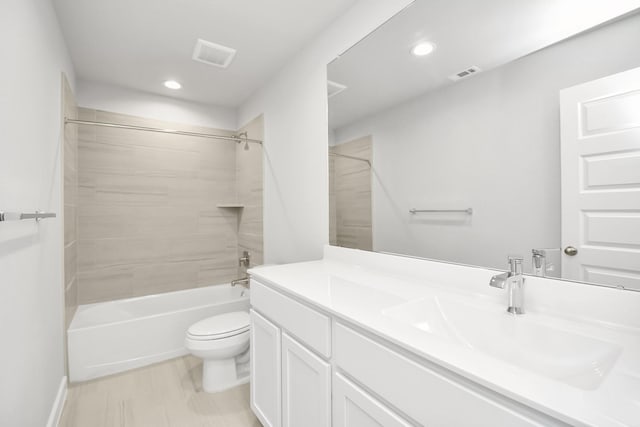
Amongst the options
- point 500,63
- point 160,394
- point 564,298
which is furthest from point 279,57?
point 160,394

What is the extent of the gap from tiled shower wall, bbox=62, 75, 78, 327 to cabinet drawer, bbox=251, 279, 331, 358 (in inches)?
64.2

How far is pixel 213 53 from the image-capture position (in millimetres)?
2252

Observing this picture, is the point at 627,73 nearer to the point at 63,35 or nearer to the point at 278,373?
the point at 278,373

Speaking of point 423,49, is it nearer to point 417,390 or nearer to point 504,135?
point 504,135

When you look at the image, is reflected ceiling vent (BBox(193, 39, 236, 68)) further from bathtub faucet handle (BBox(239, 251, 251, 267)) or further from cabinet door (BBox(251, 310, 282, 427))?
cabinet door (BBox(251, 310, 282, 427))

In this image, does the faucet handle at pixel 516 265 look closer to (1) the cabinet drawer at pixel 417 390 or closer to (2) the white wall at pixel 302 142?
(1) the cabinet drawer at pixel 417 390

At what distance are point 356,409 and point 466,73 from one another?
1372 mm

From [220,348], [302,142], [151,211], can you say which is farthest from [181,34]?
[220,348]

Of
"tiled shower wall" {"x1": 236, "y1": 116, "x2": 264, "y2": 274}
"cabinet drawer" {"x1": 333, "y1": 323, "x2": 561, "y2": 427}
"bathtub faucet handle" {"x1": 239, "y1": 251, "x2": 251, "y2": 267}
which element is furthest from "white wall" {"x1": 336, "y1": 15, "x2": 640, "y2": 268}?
"bathtub faucet handle" {"x1": 239, "y1": 251, "x2": 251, "y2": 267}

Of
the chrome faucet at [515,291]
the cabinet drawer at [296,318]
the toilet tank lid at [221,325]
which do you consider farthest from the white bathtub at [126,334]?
the chrome faucet at [515,291]

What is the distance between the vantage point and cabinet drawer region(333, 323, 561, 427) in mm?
564

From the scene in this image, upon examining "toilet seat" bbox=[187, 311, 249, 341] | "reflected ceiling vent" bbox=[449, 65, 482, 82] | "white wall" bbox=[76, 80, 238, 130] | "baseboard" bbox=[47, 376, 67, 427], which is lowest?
"baseboard" bbox=[47, 376, 67, 427]

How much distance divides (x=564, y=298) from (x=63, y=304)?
2.79 m

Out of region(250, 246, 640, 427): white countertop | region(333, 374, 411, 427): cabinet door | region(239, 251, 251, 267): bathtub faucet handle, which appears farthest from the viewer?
region(239, 251, 251, 267): bathtub faucet handle
